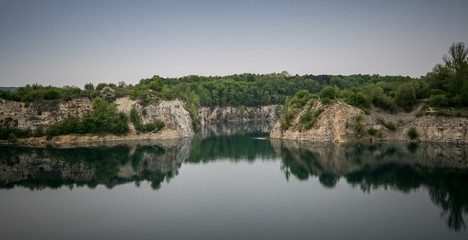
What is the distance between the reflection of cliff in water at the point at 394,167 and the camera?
31.3m

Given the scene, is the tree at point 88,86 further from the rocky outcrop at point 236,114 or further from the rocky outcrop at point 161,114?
the rocky outcrop at point 236,114

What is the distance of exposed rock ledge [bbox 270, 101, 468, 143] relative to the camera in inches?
2213

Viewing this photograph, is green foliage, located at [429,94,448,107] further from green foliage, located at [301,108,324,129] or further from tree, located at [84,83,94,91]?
tree, located at [84,83,94,91]

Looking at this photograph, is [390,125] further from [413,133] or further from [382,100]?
[382,100]

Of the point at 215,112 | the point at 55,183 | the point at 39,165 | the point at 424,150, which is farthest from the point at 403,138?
the point at 215,112

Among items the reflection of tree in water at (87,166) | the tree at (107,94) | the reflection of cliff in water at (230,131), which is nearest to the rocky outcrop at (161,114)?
the tree at (107,94)

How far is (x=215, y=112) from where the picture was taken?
136000mm

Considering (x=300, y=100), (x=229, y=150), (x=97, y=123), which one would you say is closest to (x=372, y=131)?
(x=300, y=100)

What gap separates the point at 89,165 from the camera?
4931cm

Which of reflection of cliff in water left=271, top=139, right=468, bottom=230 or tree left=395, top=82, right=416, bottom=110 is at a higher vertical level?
tree left=395, top=82, right=416, bottom=110

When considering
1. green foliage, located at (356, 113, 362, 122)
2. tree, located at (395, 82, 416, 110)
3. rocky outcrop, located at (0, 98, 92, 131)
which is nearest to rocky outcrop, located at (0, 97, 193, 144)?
rocky outcrop, located at (0, 98, 92, 131)

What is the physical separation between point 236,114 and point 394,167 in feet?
330

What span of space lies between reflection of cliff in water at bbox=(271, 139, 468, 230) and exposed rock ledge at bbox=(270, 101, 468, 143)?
119 inches

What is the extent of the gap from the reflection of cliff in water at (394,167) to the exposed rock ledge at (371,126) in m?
3.03
